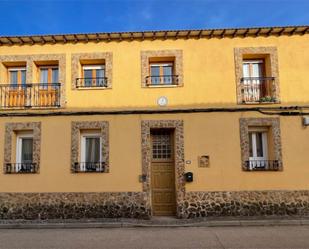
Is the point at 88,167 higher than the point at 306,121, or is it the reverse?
the point at 306,121

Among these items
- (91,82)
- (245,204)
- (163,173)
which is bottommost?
(245,204)

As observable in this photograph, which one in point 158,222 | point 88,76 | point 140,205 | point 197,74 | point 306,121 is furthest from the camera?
point 88,76

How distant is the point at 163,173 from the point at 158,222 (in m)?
1.77

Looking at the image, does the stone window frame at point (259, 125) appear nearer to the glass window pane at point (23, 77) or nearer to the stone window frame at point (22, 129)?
the stone window frame at point (22, 129)

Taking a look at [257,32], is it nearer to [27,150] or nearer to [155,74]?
[155,74]

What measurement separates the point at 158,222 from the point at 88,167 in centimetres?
310

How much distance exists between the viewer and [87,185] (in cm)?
1084

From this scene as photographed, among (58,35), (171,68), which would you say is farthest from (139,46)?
(58,35)

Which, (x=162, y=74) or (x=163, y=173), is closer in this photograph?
(x=163, y=173)

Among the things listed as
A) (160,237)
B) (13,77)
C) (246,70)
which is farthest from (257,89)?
(13,77)

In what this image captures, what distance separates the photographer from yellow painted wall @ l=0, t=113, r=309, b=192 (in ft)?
35.1

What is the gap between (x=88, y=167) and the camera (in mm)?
11219

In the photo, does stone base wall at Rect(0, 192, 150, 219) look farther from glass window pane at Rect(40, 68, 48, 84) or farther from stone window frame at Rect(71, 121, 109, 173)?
glass window pane at Rect(40, 68, 48, 84)

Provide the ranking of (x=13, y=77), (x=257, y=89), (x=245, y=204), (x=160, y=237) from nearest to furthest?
(x=160, y=237) < (x=245, y=204) < (x=257, y=89) < (x=13, y=77)
